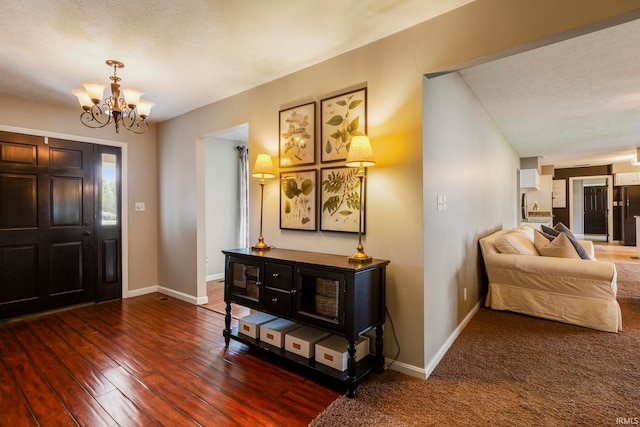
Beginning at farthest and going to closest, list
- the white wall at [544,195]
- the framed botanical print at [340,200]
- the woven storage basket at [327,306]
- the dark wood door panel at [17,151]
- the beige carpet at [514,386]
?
1. the white wall at [544,195]
2. the dark wood door panel at [17,151]
3. the framed botanical print at [340,200]
4. the woven storage basket at [327,306]
5. the beige carpet at [514,386]

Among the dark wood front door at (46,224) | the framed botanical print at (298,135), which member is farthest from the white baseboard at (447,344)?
the dark wood front door at (46,224)

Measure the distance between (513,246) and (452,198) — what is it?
148 centimetres

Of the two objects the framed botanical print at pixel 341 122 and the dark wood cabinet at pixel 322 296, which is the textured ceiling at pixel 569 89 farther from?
the dark wood cabinet at pixel 322 296

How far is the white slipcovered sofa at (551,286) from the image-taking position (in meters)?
3.06

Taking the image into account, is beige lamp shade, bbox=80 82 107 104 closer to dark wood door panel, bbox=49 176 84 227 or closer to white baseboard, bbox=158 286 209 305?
dark wood door panel, bbox=49 176 84 227

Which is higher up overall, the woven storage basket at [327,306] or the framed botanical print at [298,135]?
the framed botanical print at [298,135]

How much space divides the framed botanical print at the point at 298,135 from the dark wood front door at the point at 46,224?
2875 mm

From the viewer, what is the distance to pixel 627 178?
903cm

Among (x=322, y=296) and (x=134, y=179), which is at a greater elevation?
(x=134, y=179)

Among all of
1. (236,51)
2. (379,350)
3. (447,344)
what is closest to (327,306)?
(379,350)

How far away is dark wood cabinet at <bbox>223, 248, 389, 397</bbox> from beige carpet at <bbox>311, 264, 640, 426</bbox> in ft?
0.77

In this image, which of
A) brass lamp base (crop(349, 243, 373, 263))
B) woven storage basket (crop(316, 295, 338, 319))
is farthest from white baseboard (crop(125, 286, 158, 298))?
brass lamp base (crop(349, 243, 373, 263))

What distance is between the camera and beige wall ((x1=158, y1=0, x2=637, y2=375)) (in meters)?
1.85

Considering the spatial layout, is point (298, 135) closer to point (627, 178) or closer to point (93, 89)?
point (93, 89)
